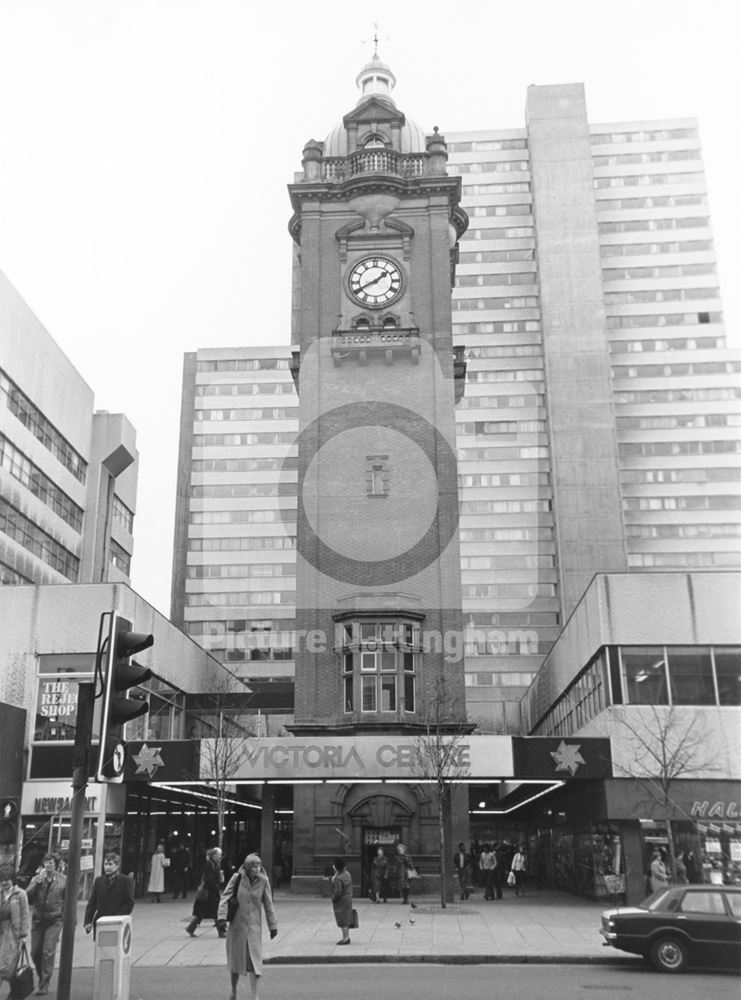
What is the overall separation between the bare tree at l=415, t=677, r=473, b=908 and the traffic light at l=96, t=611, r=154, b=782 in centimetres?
2012

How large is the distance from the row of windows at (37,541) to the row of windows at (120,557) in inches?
227

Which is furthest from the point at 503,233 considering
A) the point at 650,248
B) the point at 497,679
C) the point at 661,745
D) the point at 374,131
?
the point at 661,745

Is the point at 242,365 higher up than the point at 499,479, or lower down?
higher up

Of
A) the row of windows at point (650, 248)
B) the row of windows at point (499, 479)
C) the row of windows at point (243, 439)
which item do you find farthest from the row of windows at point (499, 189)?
the row of windows at point (243, 439)

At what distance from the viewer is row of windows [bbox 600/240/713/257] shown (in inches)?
4176

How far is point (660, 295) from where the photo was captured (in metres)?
105

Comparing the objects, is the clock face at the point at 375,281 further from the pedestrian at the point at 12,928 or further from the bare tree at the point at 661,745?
the pedestrian at the point at 12,928

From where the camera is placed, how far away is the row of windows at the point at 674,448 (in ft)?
330

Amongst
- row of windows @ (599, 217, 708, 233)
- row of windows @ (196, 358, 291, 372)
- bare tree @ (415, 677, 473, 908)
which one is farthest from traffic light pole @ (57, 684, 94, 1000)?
row of windows @ (599, 217, 708, 233)

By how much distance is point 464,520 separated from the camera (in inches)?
4055

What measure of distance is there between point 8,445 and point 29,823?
991 inches

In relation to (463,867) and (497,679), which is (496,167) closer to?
(497,679)

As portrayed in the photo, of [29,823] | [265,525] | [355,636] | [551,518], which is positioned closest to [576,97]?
[551,518]

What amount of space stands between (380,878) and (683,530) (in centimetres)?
7390
